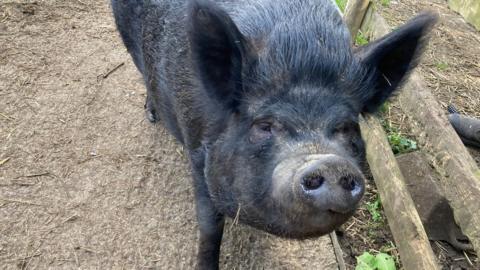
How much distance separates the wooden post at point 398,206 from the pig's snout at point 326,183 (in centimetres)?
118

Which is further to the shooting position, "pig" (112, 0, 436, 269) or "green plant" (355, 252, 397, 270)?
"green plant" (355, 252, 397, 270)

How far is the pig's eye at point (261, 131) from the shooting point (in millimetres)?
2168

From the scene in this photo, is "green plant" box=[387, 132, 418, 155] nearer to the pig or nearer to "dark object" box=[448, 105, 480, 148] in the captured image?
"dark object" box=[448, 105, 480, 148]

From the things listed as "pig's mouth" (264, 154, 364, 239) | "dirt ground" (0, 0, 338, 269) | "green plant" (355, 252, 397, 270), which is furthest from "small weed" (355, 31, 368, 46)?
"pig's mouth" (264, 154, 364, 239)

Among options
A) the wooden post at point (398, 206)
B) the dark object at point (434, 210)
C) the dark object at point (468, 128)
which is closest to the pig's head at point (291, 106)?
the wooden post at point (398, 206)

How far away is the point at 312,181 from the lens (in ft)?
5.80

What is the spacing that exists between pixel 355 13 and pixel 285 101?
11.0 ft

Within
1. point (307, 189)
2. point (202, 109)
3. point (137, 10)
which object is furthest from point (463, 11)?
point (307, 189)

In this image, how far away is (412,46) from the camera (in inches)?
94.7

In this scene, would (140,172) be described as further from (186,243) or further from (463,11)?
(463,11)

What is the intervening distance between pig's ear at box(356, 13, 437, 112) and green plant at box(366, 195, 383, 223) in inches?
59.7

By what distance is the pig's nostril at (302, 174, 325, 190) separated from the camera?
1.76 meters

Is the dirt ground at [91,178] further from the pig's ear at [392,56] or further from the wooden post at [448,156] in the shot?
the pig's ear at [392,56]

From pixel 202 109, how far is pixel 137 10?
53.8 inches
